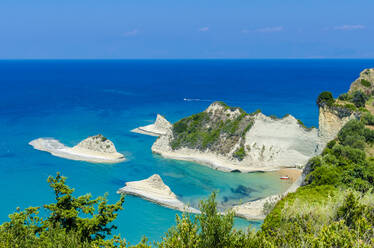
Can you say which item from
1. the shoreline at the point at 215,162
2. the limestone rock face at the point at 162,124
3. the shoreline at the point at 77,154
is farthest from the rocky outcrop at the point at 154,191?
the limestone rock face at the point at 162,124

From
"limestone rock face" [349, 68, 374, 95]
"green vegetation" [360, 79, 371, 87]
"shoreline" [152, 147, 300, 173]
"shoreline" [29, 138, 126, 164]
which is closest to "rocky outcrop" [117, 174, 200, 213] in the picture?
"shoreline" [152, 147, 300, 173]

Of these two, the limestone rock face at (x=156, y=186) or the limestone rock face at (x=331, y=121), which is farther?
the limestone rock face at (x=331, y=121)

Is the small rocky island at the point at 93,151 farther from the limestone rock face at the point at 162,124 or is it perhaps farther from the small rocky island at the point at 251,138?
the limestone rock face at the point at 162,124

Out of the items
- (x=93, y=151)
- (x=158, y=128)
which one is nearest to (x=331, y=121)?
(x=93, y=151)

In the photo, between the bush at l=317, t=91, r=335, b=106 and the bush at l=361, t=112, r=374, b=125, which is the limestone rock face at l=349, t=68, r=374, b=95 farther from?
the bush at l=361, t=112, r=374, b=125

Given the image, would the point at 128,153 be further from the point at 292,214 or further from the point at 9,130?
the point at 292,214

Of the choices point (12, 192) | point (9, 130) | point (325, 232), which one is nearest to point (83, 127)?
point (9, 130)
